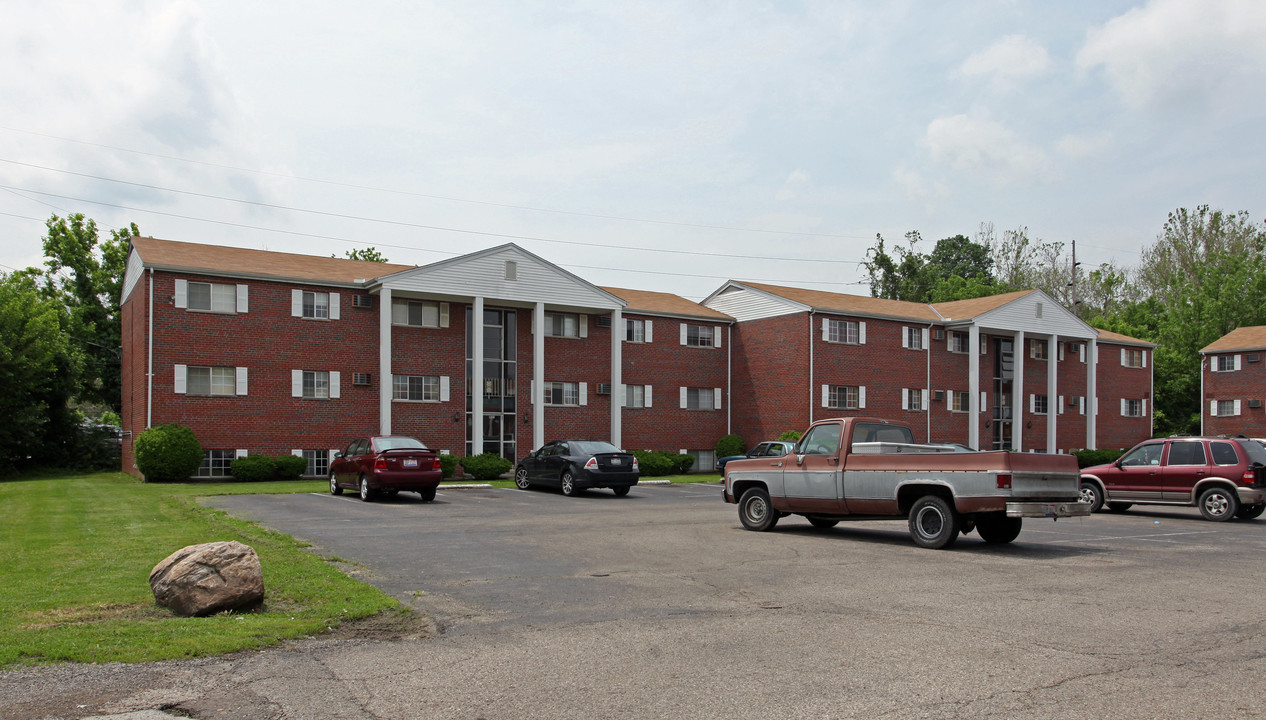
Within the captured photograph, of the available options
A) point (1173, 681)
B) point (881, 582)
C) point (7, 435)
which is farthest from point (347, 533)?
point (7, 435)

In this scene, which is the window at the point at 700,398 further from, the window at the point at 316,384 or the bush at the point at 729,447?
the window at the point at 316,384

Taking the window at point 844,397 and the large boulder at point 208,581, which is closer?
the large boulder at point 208,581

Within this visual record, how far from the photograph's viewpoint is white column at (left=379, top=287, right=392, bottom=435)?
33.6 metres

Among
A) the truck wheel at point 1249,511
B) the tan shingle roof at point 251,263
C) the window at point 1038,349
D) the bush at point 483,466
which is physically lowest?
the bush at point 483,466

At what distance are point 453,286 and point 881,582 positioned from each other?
27692mm

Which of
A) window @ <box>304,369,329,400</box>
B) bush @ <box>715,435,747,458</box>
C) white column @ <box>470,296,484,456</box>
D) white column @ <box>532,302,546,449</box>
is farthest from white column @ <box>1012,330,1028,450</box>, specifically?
window @ <box>304,369,329,400</box>

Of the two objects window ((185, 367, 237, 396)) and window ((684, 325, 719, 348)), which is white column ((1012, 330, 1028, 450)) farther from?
window ((185, 367, 237, 396))

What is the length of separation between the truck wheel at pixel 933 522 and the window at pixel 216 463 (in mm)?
25641

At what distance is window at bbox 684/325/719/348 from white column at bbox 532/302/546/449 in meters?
8.39

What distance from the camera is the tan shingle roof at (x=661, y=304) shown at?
42362 millimetres

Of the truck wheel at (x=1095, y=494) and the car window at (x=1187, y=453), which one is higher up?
the car window at (x=1187, y=453)

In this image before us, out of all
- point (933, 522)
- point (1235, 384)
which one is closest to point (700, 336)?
point (933, 522)

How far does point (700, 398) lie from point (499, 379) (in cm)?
1058

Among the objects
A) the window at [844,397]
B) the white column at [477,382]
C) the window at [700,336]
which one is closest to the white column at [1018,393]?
the window at [844,397]
